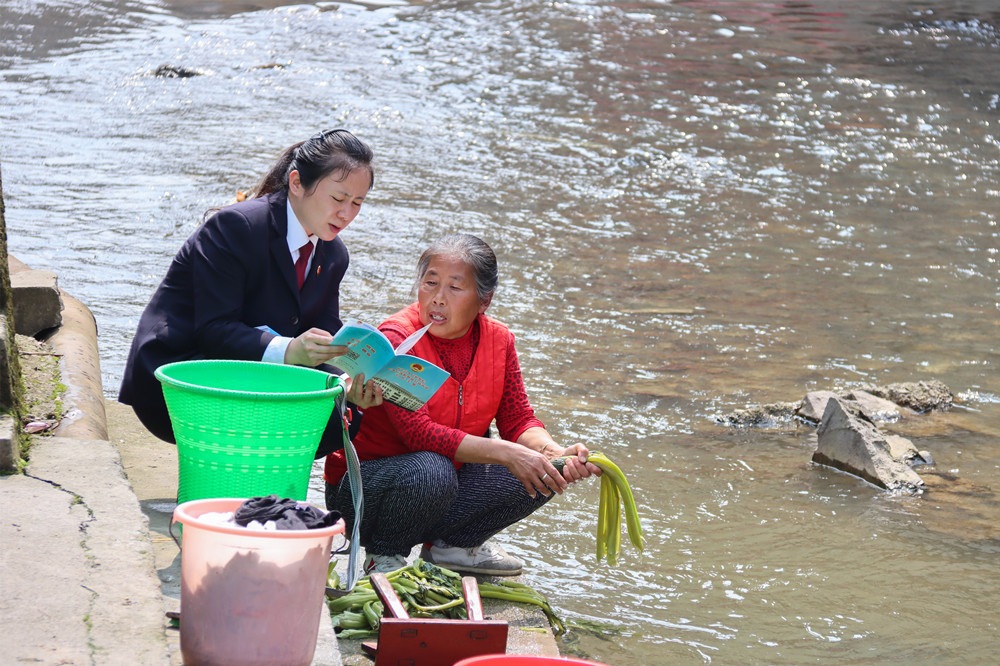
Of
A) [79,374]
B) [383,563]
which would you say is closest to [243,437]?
[383,563]

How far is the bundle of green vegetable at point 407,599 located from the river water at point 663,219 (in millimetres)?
495

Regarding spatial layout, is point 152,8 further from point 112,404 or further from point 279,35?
point 112,404

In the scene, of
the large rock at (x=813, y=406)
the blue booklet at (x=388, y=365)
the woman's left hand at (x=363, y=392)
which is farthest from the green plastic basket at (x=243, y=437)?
the large rock at (x=813, y=406)

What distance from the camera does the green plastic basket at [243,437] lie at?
254 centimetres

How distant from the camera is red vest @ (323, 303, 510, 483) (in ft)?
10.8

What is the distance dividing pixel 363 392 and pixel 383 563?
0.54m

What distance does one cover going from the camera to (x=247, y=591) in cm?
212

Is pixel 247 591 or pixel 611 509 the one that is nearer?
pixel 247 591

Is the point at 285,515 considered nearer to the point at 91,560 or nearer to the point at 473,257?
the point at 91,560

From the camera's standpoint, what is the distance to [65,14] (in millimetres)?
17234

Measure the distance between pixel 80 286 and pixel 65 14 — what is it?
40.8 ft

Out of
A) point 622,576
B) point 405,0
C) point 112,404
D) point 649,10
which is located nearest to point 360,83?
point 405,0

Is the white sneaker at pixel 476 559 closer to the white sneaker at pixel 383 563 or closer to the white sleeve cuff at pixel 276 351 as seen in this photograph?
the white sneaker at pixel 383 563

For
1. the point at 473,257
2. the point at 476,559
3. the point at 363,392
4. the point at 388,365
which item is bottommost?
the point at 476,559
